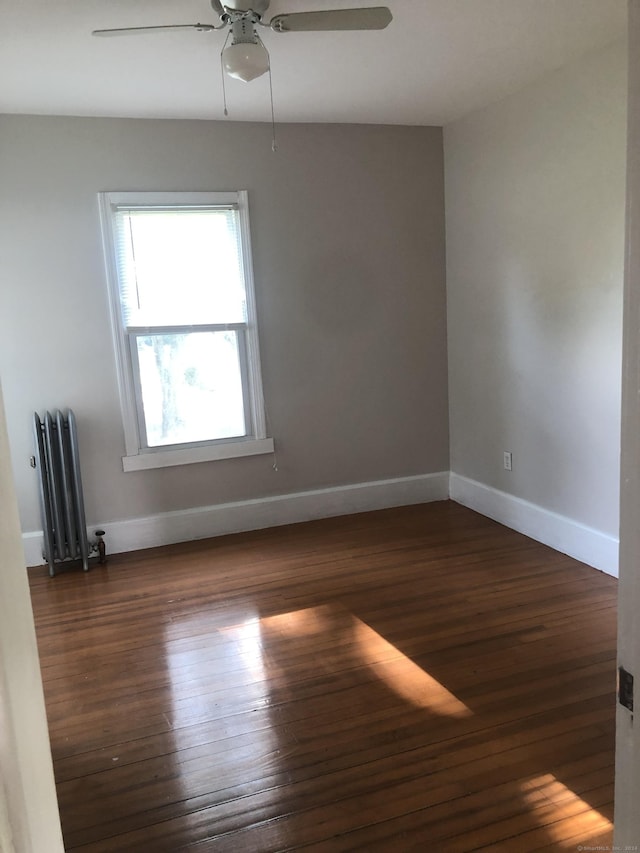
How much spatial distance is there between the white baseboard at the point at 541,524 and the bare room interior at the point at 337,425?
0.07 feet

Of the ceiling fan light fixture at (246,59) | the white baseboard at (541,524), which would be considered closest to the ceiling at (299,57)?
the ceiling fan light fixture at (246,59)

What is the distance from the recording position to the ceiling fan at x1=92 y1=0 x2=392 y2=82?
234 centimetres

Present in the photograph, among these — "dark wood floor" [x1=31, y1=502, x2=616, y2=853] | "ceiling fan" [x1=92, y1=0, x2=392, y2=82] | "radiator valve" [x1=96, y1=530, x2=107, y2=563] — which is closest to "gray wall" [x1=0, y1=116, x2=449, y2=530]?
"radiator valve" [x1=96, y1=530, x2=107, y2=563]

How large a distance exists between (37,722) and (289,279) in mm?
3698

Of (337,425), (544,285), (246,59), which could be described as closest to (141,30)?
(246,59)

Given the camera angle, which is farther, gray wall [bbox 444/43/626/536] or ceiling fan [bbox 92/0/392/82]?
gray wall [bbox 444/43/626/536]

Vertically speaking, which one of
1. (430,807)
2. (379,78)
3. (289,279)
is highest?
(379,78)

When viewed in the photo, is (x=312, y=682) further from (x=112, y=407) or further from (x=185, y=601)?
(x=112, y=407)

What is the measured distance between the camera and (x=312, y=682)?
257 cm

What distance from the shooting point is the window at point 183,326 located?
3.91 m

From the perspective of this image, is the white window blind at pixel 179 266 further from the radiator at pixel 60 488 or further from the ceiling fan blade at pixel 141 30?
the ceiling fan blade at pixel 141 30

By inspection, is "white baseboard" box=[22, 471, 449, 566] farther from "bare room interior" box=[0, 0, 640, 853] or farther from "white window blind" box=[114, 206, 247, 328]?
"white window blind" box=[114, 206, 247, 328]

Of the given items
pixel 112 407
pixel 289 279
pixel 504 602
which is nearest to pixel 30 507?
pixel 112 407

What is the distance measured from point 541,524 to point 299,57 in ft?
9.18
